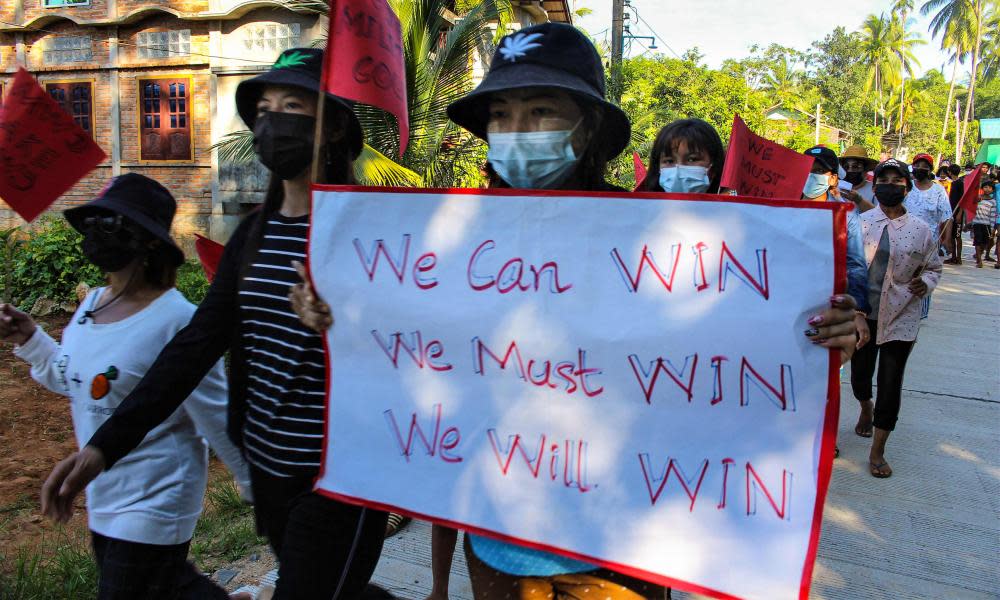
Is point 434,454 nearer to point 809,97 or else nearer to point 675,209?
point 675,209

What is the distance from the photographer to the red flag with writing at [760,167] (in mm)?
3006

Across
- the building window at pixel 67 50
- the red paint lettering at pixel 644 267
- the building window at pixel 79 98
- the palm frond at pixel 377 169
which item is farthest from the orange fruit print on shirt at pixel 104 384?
the building window at pixel 67 50

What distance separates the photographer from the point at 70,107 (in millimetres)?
16344

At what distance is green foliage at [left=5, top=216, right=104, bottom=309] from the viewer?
10875 mm

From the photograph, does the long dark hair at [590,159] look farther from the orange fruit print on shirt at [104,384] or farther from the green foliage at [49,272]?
the green foliage at [49,272]

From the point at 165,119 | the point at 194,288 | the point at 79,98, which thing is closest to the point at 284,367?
the point at 194,288

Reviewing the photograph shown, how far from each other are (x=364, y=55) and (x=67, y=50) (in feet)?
57.8

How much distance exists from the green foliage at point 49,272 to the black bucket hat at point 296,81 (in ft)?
33.2

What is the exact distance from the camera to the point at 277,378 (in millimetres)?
1855

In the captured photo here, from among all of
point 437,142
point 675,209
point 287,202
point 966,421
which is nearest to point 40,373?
point 287,202

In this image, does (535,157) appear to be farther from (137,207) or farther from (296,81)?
(137,207)

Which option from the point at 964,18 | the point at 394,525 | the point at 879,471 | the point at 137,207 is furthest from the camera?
the point at 964,18

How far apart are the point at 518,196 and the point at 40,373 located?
68.6 inches

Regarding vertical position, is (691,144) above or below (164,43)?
below
